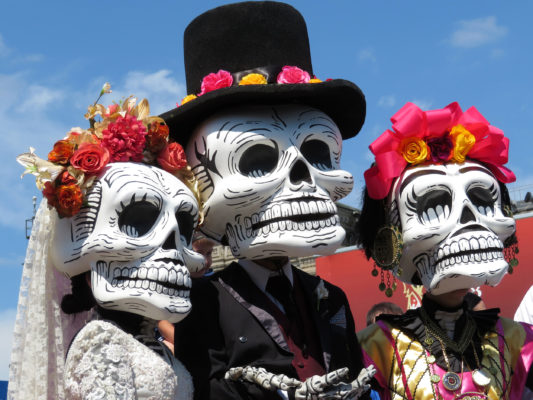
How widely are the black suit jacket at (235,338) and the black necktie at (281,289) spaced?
0.08 meters

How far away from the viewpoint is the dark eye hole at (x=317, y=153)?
12.2 ft

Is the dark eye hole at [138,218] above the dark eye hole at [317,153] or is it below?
below

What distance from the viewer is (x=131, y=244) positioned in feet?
10.6

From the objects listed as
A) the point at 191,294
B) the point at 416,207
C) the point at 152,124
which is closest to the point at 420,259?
the point at 416,207

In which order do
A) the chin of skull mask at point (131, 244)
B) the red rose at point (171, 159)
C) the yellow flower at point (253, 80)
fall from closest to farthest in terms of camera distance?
the chin of skull mask at point (131, 244), the red rose at point (171, 159), the yellow flower at point (253, 80)

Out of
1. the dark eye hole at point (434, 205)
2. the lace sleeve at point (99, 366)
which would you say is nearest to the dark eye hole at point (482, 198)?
the dark eye hole at point (434, 205)

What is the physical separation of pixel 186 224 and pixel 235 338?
1.65 feet

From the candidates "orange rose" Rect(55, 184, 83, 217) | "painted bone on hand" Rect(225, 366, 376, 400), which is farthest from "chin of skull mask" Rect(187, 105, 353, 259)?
"orange rose" Rect(55, 184, 83, 217)

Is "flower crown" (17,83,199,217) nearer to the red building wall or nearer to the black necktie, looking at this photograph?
the black necktie

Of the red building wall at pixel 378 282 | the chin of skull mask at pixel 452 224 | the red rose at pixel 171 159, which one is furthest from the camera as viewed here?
the red building wall at pixel 378 282

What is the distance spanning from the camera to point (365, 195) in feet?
14.3

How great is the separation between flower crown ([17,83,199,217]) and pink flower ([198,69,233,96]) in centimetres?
26

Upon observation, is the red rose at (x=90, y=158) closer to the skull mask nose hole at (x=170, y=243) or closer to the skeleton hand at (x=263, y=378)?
the skull mask nose hole at (x=170, y=243)

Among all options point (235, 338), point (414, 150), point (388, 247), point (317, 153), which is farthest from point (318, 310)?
point (414, 150)
